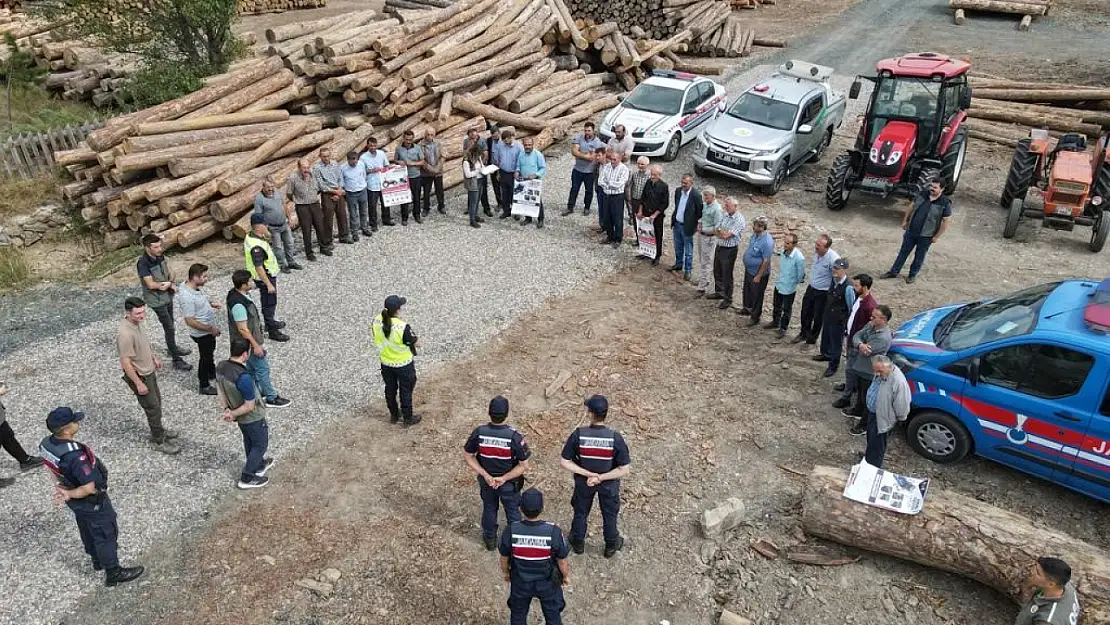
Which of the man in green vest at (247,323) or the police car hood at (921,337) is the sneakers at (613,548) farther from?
the man in green vest at (247,323)

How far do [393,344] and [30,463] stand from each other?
13.6 feet

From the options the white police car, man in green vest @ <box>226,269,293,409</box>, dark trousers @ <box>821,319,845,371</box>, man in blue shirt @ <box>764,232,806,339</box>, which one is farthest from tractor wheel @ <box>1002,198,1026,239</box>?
man in green vest @ <box>226,269,293,409</box>

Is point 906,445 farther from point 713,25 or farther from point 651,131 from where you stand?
point 713,25

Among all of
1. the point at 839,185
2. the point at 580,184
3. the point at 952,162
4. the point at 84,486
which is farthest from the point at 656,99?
the point at 84,486

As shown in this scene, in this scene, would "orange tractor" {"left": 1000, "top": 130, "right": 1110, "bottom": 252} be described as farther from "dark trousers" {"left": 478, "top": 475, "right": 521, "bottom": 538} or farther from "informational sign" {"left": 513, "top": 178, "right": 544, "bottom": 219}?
"dark trousers" {"left": 478, "top": 475, "right": 521, "bottom": 538}

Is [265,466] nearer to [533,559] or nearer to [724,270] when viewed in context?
[533,559]

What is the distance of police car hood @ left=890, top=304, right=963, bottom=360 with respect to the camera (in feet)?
27.6

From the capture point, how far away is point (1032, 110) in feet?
62.1

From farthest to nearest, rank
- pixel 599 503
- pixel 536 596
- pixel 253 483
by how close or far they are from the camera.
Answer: pixel 253 483, pixel 599 503, pixel 536 596

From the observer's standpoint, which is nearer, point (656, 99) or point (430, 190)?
point (430, 190)

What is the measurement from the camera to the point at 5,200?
48.1 ft

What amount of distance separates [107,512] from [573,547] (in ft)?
13.8

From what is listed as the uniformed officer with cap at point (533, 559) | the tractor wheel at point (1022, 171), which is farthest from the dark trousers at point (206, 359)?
the tractor wheel at point (1022, 171)

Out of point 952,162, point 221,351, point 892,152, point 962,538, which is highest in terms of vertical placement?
point 892,152
